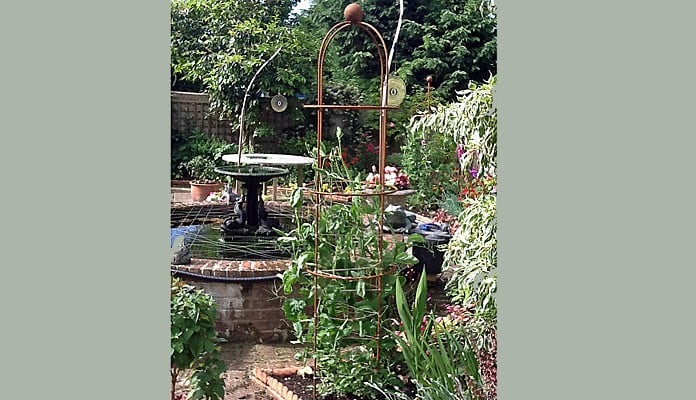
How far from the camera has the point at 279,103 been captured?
29.6 ft

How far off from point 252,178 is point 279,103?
156 inches

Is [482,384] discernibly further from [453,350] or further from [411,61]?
[411,61]

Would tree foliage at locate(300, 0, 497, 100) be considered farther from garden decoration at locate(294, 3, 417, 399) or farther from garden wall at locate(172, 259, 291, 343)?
garden decoration at locate(294, 3, 417, 399)

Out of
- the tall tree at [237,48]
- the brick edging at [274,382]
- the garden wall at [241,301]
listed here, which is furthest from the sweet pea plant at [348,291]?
the tall tree at [237,48]

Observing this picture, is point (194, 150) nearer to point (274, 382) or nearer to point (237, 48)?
point (237, 48)

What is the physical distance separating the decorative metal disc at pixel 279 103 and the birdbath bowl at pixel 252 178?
3.42m

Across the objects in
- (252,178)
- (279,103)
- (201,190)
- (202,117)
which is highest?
(279,103)

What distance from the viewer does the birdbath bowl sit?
517 cm

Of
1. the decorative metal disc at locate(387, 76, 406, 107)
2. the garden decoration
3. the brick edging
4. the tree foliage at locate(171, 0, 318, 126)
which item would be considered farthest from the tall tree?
the garden decoration

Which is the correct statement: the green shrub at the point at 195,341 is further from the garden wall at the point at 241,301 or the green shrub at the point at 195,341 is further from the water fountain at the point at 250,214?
the water fountain at the point at 250,214

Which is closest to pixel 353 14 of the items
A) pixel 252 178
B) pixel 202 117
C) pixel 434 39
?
pixel 252 178

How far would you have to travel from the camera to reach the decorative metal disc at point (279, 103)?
893 centimetres

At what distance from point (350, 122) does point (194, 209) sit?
3.43 meters

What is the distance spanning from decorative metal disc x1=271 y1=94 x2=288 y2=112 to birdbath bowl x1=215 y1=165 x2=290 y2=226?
135 inches
